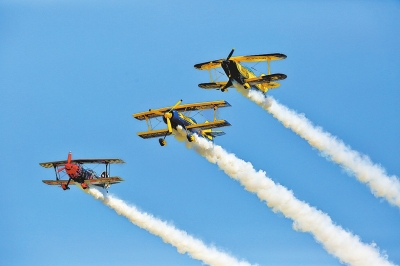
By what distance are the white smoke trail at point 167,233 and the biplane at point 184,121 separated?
5911 mm

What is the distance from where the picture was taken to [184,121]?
5538cm

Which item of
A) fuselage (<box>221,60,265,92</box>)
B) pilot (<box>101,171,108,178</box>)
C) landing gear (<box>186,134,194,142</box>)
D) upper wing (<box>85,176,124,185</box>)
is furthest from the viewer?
pilot (<box>101,171,108,178</box>)

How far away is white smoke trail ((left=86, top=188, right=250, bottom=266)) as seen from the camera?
58.2m

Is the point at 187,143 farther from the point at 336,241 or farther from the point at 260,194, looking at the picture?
the point at 336,241

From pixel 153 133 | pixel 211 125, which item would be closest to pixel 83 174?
pixel 153 133

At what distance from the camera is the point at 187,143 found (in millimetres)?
56625

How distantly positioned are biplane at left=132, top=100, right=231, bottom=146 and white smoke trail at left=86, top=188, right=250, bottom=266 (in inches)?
233

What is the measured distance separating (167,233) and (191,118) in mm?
9259

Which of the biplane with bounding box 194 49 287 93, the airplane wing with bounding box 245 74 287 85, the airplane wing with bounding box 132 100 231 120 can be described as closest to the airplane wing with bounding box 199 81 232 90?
the biplane with bounding box 194 49 287 93

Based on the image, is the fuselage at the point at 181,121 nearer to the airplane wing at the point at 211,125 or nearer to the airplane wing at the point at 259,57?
the airplane wing at the point at 211,125

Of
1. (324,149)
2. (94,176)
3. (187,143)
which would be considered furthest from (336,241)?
(94,176)

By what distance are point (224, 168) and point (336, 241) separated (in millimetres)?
8932

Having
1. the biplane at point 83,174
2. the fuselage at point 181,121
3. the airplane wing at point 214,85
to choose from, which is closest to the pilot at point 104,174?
the biplane at point 83,174

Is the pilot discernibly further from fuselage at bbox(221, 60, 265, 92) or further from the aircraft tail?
fuselage at bbox(221, 60, 265, 92)
